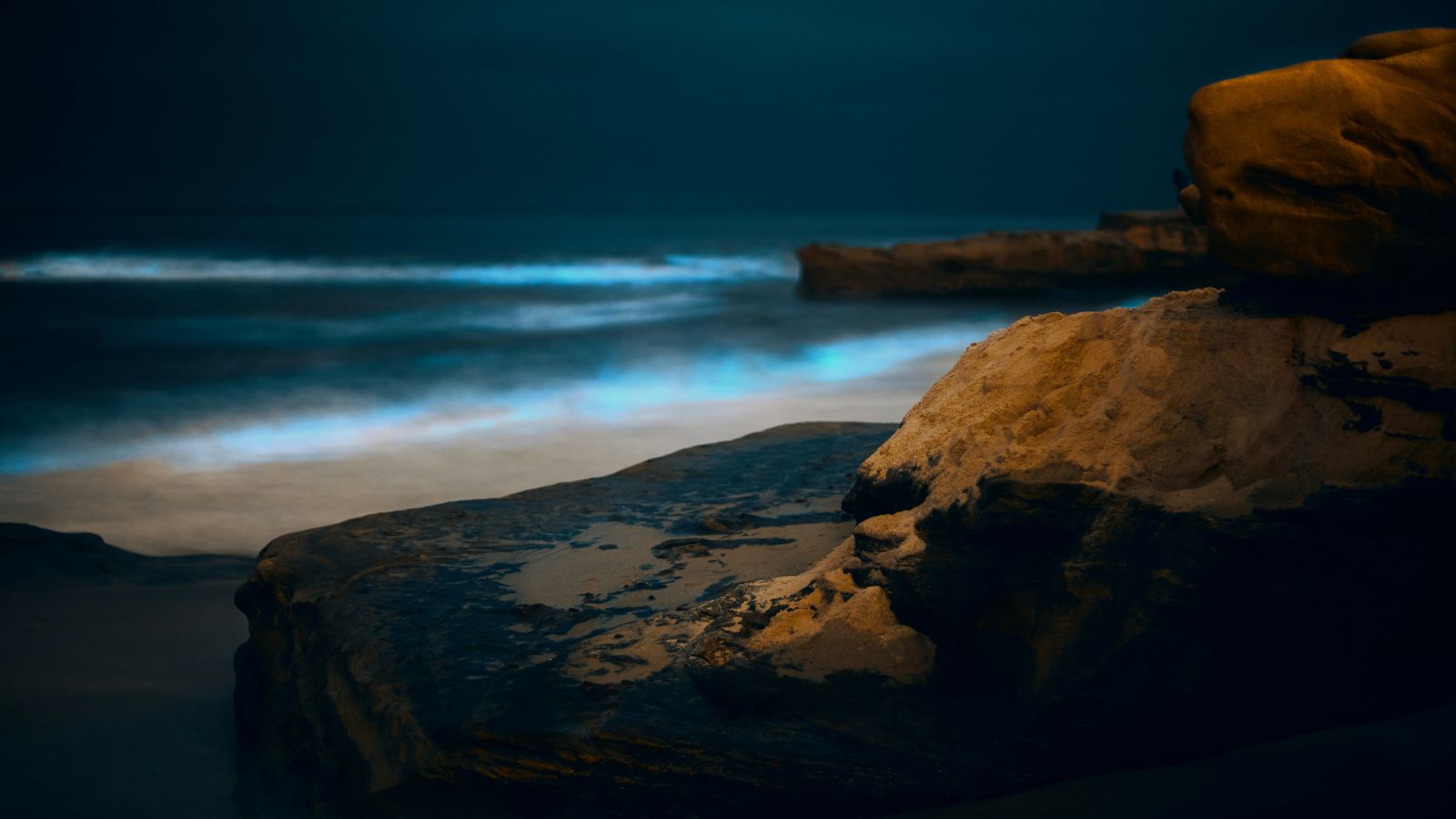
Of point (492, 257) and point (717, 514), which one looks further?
point (492, 257)

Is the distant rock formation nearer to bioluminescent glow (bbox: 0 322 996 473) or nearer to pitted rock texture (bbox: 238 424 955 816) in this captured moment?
pitted rock texture (bbox: 238 424 955 816)

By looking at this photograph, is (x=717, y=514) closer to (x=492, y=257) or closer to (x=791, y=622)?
(x=791, y=622)

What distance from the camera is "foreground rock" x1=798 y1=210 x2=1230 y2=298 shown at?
46.3 feet

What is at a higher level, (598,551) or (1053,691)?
(598,551)

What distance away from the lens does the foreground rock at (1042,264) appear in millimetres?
14125

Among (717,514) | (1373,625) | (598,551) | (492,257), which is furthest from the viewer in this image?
(492,257)

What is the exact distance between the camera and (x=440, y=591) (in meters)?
2.78

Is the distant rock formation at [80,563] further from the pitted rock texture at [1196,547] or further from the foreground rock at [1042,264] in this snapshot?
the foreground rock at [1042,264]

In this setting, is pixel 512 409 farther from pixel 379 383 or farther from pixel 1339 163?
pixel 1339 163

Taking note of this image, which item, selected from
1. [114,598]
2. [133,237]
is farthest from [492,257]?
[114,598]

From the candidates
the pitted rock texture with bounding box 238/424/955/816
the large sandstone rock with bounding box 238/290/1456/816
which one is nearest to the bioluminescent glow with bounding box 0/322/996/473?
the pitted rock texture with bounding box 238/424/955/816

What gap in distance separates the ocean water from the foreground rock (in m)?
0.35

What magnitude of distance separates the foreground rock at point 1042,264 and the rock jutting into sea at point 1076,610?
11838 millimetres

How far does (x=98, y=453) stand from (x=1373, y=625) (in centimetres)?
668
